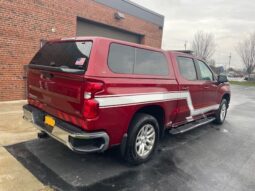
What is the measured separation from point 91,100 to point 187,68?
9.14 ft

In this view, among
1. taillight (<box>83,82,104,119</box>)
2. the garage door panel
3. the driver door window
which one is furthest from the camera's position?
the garage door panel

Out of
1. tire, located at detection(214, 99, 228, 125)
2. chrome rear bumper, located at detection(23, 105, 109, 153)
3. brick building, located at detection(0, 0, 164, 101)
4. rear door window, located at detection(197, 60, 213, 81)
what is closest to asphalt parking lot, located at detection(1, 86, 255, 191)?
chrome rear bumper, located at detection(23, 105, 109, 153)

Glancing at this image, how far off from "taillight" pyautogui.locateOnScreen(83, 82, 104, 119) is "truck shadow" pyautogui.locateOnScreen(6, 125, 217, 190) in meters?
Answer: 1.02

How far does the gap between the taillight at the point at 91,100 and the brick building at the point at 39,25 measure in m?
5.82

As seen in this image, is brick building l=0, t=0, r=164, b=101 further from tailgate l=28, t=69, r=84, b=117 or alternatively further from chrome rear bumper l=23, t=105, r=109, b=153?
chrome rear bumper l=23, t=105, r=109, b=153

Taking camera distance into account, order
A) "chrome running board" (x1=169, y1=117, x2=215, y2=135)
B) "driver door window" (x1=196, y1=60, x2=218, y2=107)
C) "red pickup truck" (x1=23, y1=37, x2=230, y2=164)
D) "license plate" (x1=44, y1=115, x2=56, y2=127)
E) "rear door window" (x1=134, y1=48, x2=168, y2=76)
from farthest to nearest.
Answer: "driver door window" (x1=196, y1=60, x2=218, y2=107), "chrome running board" (x1=169, y1=117, x2=215, y2=135), "rear door window" (x1=134, y1=48, x2=168, y2=76), "license plate" (x1=44, y1=115, x2=56, y2=127), "red pickup truck" (x1=23, y1=37, x2=230, y2=164)

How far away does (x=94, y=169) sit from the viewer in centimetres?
369

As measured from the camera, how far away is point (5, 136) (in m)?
4.67

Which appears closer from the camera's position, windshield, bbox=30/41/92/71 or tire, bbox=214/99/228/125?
windshield, bbox=30/41/92/71

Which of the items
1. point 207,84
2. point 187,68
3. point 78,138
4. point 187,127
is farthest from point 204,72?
point 78,138

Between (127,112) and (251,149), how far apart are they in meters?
3.39

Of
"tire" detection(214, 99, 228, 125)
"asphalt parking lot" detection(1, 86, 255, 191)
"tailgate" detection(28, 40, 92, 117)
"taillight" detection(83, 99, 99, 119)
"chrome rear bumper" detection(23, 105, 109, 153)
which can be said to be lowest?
"asphalt parking lot" detection(1, 86, 255, 191)

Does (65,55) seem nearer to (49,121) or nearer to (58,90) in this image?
(58,90)

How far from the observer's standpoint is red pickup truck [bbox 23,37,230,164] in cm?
303
